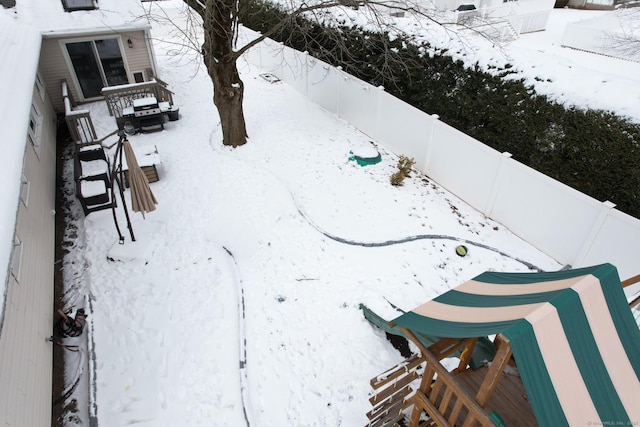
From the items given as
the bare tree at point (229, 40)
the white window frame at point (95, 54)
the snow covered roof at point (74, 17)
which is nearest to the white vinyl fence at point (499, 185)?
the bare tree at point (229, 40)

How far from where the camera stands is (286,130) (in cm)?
1164

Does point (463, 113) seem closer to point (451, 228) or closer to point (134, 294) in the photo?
point (451, 228)

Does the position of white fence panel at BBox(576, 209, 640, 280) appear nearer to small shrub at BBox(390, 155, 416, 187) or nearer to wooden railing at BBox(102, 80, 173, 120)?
small shrub at BBox(390, 155, 416, 187)

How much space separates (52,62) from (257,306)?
11.7 metres

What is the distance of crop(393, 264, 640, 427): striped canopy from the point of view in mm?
2744

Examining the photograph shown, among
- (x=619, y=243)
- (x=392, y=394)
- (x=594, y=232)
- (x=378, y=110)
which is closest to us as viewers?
(x=392, y=394)

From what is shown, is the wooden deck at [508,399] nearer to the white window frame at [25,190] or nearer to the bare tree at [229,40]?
the white window frame at [25,190]

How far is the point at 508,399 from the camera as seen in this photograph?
12.2 feet

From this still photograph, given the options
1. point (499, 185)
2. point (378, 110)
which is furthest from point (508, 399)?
point (378, 110)

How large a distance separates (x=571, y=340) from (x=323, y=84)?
11.6 meters

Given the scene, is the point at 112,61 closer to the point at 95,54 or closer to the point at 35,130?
the point at 95,54

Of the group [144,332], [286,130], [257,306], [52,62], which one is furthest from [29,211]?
[52,62]

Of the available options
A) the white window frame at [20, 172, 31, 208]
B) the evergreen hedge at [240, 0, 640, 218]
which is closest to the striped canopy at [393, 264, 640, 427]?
the evergreen hedge at [240, 0, 640, 218]

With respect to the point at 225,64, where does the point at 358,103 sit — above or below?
below
